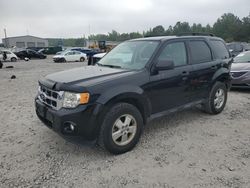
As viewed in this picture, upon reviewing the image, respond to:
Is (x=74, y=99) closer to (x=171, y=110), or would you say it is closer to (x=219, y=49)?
(x=171, y=110)

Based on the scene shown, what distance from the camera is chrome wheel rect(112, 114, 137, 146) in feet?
11.8

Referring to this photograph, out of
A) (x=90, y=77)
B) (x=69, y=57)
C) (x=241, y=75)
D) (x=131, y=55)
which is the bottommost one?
(x=69, y=57)

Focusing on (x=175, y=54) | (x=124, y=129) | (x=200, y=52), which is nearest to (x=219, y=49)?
(x=200, y=52)

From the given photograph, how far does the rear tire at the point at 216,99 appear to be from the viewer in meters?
5.28

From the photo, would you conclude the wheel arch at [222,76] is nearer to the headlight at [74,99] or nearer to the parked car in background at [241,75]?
the parked car in background at [241,75]

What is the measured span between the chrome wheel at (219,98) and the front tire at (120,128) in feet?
8.07

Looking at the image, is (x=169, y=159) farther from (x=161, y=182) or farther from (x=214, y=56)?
(x=214, y=56)

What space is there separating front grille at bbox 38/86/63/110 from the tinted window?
1824 millimetres

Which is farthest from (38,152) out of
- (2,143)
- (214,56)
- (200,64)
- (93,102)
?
(214,56)

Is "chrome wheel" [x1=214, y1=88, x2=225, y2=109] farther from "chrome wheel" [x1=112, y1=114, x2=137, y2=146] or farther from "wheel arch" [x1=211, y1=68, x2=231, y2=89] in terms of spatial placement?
"chrome wheel" [x1=112, y1=114, x2=137, y2=146]

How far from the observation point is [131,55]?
4.49m

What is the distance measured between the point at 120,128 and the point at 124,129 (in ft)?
0.27

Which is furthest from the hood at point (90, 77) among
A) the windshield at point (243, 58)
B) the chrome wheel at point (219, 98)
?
the windshield at point (243, 58)

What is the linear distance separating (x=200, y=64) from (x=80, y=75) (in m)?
2.48
